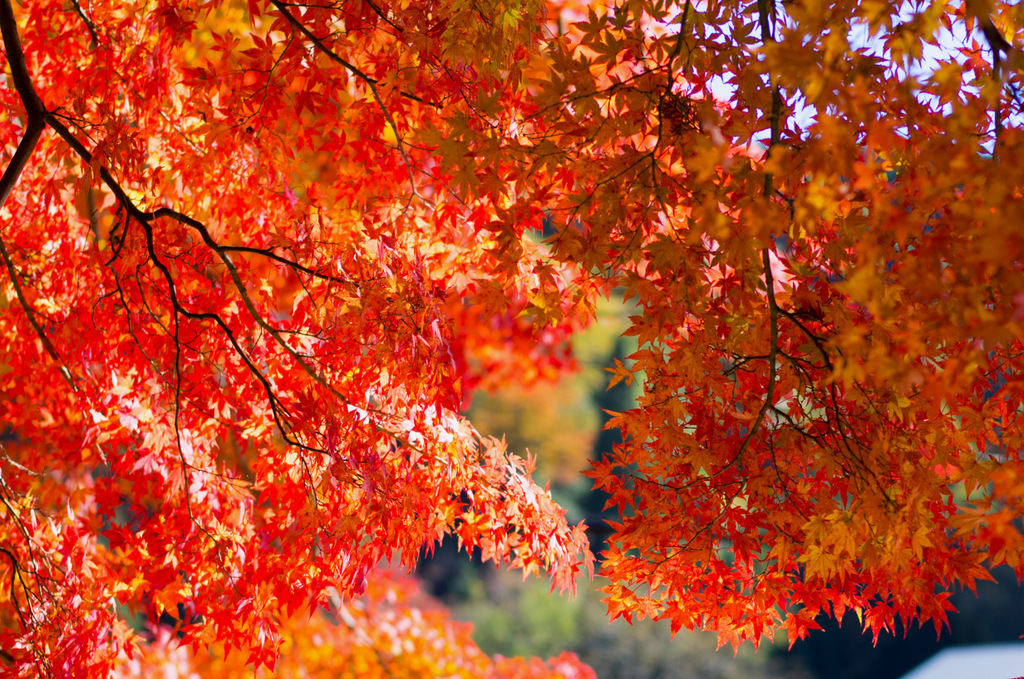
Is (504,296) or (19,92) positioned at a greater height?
(19,92)

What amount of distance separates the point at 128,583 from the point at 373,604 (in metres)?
2.99

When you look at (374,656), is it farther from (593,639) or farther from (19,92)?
(593,639)

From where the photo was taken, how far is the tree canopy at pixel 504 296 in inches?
53.5

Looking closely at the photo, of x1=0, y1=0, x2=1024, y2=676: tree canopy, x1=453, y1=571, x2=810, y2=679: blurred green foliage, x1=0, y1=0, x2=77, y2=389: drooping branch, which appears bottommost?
x1=453, y1=571, x2=810, y2=679: blurred green foliage

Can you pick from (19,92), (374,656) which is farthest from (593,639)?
(19,92)

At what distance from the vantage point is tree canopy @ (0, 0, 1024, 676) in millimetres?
1358

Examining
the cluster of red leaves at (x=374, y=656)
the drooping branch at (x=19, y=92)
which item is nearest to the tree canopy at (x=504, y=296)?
the drooping branch at (x=19, y=92)

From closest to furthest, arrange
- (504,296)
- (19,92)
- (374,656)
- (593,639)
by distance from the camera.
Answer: (504,296) → (19,92) → (374,656) → (593,639)

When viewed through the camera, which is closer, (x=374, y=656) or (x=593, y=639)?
(x=374, y=656)

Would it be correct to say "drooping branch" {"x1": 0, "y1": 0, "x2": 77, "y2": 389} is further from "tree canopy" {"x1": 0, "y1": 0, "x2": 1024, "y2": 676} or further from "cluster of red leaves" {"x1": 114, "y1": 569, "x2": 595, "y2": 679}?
"cluster of red leaves" {"x1": 114, "y1": 569, "x2": 595, "y2": 679}

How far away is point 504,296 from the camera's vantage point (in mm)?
1910

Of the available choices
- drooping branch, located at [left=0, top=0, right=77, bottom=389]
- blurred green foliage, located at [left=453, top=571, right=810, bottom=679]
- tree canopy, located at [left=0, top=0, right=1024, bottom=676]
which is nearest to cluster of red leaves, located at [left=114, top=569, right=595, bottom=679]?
tree canopy, located at [left=0, top=0, right=1024, bottom=676]

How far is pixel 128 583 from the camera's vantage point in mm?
2531

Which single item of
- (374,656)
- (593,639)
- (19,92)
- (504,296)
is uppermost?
(19,92)
